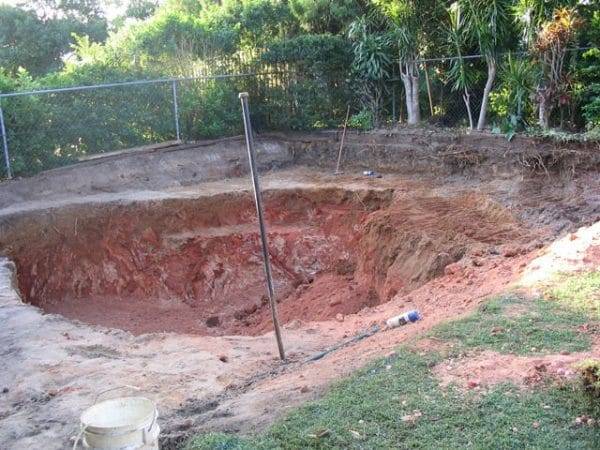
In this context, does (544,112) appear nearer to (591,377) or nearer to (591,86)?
(591,86)

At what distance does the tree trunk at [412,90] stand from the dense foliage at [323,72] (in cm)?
4

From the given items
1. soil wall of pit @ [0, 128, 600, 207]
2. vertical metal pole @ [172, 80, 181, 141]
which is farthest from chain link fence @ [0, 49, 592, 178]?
soil wall of pit @ [0, 128, 600, 207]

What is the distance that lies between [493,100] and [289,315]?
760cm

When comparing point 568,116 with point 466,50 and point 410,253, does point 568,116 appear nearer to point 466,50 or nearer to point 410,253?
point 466,50

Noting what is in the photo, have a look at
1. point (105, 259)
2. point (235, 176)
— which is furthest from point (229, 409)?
point (235, 176)

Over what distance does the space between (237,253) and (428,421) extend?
9.63m

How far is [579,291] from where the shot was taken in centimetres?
728

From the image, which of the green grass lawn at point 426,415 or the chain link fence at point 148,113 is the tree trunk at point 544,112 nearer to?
→ the chain link fence at point 148,113

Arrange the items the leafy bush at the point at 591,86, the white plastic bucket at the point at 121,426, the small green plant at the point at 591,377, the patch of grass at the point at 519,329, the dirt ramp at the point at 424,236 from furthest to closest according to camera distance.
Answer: the leafy bush at the point at 591,86
the dirt ramp at the point at 424,236
the patch of grass at the point at 519,329
the small green plant at the point at 591,377
the white plastic bucket at the point at 121,426

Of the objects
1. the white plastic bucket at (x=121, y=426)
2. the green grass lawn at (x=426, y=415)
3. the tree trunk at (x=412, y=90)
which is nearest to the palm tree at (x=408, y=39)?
the tree trunk at (x=412, y=90)

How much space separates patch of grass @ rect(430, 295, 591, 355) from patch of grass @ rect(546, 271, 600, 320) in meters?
0.15

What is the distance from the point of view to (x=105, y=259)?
42.9 feet

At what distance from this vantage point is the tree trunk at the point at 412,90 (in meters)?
17.1

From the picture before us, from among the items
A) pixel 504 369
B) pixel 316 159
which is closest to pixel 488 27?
pixel 316 159
